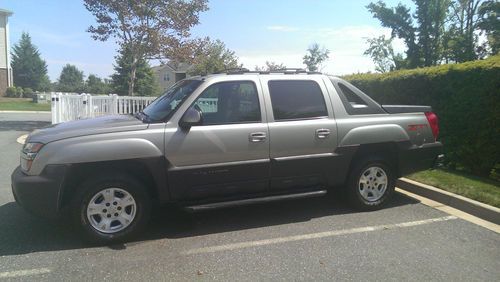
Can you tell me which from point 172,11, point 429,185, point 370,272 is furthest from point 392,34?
point 370,272

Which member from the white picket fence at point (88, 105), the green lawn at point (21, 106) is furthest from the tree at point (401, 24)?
the white picket fence at point (88, 105)

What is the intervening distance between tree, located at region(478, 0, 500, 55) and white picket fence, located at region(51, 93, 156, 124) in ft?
132

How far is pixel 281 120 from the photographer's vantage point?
5434 millimetres

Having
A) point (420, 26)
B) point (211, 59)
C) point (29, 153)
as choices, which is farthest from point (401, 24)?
point (29, 153)

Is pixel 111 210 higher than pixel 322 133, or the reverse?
pixel 322 133

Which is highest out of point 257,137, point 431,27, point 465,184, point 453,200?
point 431,27

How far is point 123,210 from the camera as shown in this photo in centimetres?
480

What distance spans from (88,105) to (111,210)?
9854 mm

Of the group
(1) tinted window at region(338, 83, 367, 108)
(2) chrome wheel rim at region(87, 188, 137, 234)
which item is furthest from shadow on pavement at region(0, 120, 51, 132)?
(1) tinted window at region(338, 83, 367, 108)

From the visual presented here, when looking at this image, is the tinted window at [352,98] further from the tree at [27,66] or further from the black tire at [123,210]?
the tree at [27,66]

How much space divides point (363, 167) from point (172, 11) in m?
13.6

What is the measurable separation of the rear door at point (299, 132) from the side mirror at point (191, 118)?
36.7 inches

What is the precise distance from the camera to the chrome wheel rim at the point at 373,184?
5957mm

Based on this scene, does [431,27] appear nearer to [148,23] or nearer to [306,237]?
[148,23]
